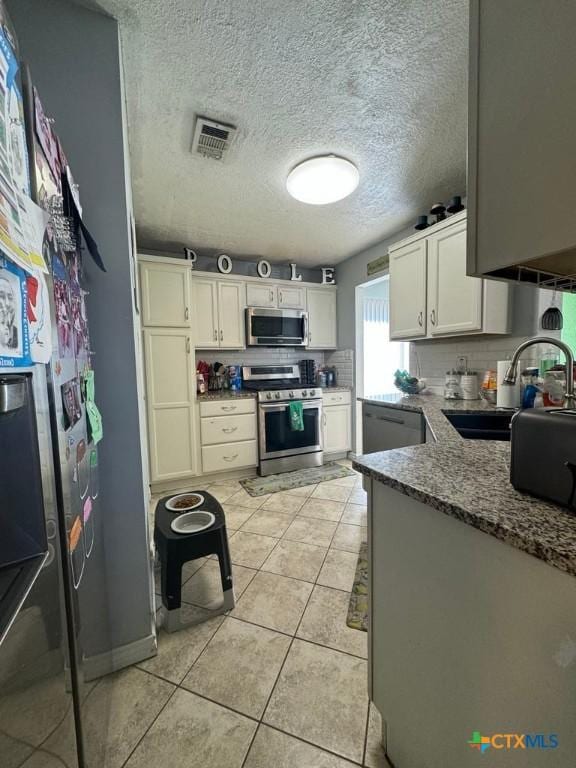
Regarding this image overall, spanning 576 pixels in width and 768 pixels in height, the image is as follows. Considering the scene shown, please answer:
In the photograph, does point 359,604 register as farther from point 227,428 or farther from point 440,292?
point 440,292

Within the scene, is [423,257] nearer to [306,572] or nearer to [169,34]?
[169,34]

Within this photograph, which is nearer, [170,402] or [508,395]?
[508,395]

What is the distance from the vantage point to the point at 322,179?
196 centimetres

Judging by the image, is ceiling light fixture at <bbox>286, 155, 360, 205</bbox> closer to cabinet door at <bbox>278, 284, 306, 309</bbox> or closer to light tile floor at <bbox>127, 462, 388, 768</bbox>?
cabinet door at <bbox>278, 284, 306, 309</bbox>

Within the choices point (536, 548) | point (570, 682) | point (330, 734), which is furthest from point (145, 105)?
point (330, 734)

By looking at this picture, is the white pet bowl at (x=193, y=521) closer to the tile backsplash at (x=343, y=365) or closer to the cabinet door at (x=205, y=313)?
the cabinet door at (x=205, y=313)

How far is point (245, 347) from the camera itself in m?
3.56

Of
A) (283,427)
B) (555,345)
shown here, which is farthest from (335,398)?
(555,345)

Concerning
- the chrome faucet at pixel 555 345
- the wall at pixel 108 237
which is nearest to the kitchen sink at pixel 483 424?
the chrome faucet at pixel 555 345

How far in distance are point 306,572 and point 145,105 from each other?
2.61 m

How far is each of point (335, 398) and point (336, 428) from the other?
37 centimetres

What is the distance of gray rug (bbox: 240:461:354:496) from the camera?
2996 mm

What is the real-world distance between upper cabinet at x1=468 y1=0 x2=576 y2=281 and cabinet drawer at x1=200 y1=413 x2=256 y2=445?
9.11ft

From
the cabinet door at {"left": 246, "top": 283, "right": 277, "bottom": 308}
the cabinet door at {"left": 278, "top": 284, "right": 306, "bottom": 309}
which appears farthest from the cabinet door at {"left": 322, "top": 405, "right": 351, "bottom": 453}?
the cabinet door at {"left": 246, "top": 283, "right": 277, "bottom": 308}
